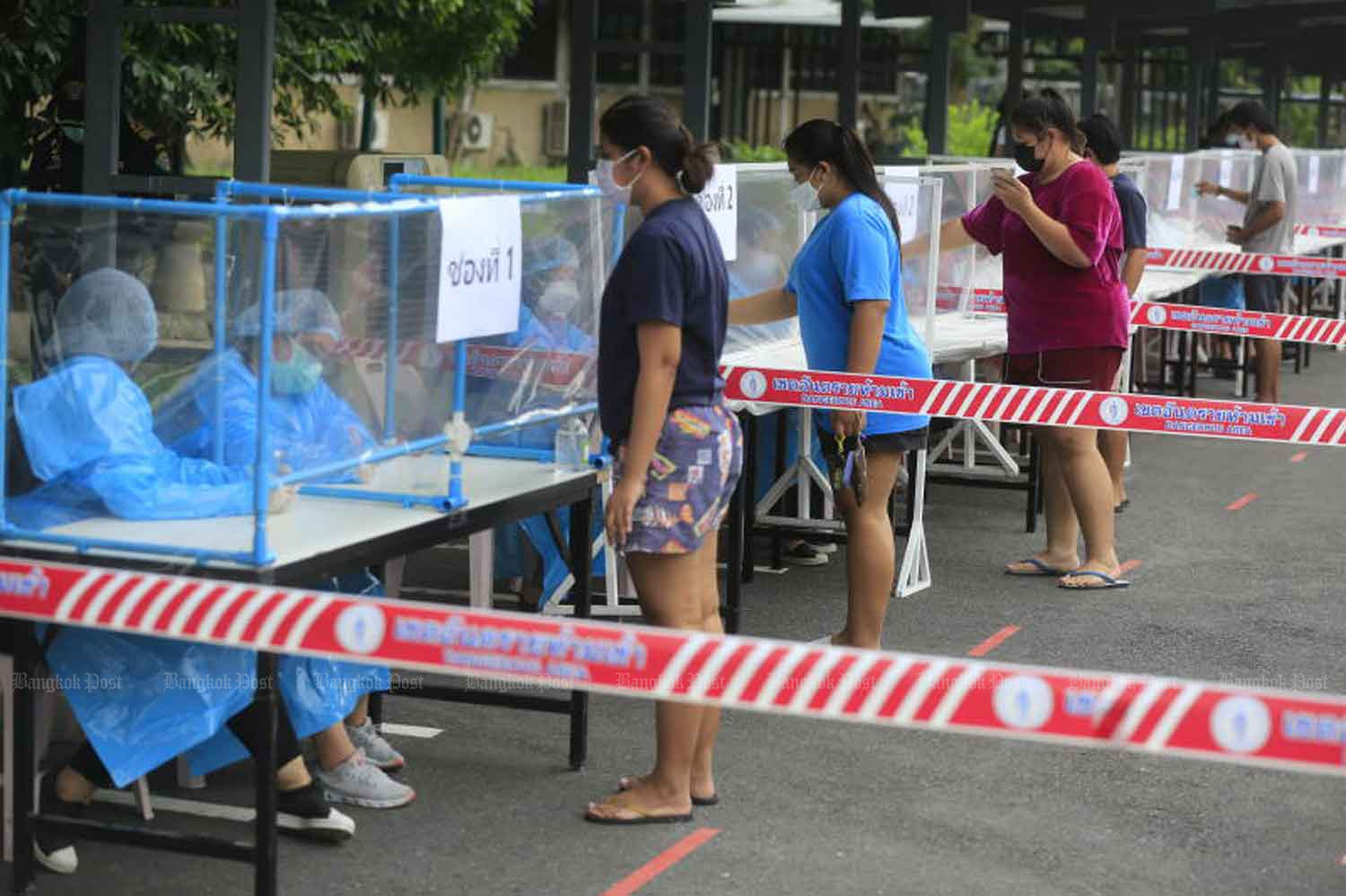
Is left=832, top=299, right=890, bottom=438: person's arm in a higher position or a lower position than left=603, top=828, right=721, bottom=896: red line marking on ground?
higher

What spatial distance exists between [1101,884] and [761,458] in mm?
4784

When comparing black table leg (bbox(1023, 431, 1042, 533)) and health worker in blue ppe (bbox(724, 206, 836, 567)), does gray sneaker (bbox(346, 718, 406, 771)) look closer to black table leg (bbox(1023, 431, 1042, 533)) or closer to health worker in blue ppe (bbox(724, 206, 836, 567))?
health worker in blue ppe (bbox(724, 206, 836, 567))

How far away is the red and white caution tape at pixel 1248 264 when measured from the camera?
13.7 meters

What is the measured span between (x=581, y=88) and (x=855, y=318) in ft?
14.3

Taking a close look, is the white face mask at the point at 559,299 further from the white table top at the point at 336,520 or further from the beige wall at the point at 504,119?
the beige wall at the point at 504,119

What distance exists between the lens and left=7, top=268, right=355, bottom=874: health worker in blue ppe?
488 cm

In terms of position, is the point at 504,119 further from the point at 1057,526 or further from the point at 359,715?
the point at 359,715

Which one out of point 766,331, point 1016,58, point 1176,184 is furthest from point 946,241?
point 1016,58

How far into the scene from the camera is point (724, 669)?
4.05 m

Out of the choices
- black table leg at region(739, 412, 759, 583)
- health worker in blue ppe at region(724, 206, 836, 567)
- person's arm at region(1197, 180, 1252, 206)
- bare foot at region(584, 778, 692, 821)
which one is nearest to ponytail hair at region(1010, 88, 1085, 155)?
health worker in blue ppe at region(724, 206, 836, 567)

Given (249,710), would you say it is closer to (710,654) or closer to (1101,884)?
(710,654)

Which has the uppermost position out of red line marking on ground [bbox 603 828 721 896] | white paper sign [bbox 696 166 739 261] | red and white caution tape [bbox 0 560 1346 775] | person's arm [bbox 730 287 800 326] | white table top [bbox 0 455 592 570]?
white paper sign [bbox 696 166 739 261]

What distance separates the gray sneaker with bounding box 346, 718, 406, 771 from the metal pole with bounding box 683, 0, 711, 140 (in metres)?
4.94

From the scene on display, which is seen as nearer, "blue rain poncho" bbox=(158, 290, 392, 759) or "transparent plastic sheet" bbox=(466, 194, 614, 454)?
"blue rain poncho" bbox=(158, 290, 392, 759)
